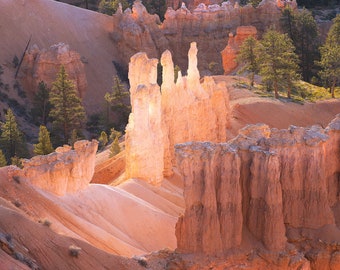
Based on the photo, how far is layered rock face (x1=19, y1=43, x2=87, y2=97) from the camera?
50719 mm

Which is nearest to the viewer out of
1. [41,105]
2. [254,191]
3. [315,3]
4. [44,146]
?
[254,191]

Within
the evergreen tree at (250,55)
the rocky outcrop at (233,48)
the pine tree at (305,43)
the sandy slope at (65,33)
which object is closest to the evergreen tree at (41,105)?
the sandy slope at (65,33)

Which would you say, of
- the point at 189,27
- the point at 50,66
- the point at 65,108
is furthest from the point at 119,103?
the point at 189,27

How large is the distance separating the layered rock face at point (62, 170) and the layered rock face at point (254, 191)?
210 inches

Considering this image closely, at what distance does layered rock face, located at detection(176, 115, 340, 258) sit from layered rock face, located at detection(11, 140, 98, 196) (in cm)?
533

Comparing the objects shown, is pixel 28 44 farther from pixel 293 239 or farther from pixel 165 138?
pixel 293 239

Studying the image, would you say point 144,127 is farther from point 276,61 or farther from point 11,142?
point 276,61

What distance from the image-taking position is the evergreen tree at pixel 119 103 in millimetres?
45125

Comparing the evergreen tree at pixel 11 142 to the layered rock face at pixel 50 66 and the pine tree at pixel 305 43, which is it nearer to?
the layered rock face at pixel 50 66

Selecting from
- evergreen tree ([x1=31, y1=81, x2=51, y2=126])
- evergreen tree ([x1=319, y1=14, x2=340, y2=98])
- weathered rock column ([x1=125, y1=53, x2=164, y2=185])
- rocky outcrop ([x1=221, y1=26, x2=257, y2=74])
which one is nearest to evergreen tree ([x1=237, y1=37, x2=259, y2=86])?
evergreen tree ([x1=319, y1=14, x2=340, y2=98])

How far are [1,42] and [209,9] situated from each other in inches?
824

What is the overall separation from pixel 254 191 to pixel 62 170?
6.68 m

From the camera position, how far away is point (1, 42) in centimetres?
5356

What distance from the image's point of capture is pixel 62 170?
19906mm
